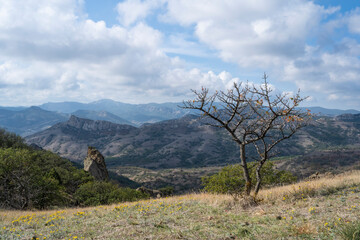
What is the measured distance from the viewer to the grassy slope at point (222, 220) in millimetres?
6816

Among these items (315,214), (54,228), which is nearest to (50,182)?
(54,228)

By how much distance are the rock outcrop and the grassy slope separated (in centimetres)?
3024

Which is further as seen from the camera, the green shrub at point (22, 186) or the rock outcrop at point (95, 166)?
the rock outcrop at point (95, 166)

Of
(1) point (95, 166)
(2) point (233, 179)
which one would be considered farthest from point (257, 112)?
(1) point (95, 166)

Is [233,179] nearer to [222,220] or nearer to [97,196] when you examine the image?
[97,196]

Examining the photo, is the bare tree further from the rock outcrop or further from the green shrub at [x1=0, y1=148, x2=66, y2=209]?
the rock outcrop

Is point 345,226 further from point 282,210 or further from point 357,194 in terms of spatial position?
point 357,194

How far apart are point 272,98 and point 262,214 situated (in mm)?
5294

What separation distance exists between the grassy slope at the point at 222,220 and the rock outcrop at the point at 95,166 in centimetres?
3024

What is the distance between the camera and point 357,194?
980 centimetres

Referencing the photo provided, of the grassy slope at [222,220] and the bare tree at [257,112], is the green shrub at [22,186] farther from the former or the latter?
the bare tree at [257,112]

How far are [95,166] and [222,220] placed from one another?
37758mm

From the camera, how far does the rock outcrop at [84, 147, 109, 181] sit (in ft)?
135

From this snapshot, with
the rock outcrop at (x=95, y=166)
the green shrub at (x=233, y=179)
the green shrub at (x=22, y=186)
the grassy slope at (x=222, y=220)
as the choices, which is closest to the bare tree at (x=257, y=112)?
the grassy slope at (x=222, y=220)
